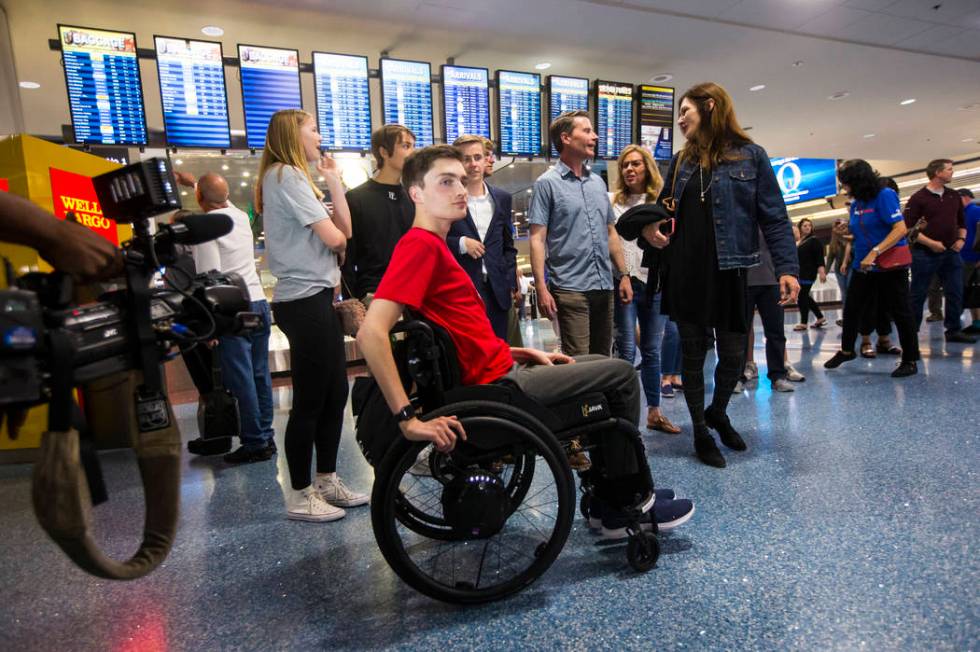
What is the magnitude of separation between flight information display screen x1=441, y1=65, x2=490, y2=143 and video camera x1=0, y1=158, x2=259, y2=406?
4.51 meters

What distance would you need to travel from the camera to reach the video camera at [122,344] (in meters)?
0.80

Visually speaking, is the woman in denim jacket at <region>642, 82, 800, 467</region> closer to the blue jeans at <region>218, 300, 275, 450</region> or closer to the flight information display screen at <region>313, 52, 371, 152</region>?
the blue jeans at <region>218, 300, 275, 450</region>

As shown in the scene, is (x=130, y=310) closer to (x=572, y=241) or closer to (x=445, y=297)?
(x=445, y=297)

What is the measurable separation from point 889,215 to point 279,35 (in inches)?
200

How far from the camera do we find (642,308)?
3.33 metres

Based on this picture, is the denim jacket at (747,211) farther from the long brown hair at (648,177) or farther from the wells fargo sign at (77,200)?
the wells fargo sign at (77,200)

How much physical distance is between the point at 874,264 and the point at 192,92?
5.25m

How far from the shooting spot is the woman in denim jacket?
2.46m

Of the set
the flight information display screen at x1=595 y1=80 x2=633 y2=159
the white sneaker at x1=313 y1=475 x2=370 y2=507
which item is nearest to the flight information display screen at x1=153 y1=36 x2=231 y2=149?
the white sneaker at x1=313 y1=475 x2=370 y2=507

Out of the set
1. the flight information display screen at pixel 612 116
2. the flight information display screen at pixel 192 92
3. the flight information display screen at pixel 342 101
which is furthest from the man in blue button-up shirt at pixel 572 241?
the flight information display screen at pixel 612 116

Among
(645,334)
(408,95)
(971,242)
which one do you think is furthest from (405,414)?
(971,242)

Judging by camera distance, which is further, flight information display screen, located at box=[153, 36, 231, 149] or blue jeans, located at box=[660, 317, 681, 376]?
flight information display screen, located at box=[153, 36, 231, 149]

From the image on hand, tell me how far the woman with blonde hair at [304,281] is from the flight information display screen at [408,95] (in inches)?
116

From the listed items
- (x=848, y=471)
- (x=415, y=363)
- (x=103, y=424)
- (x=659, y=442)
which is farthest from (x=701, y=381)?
(x=103, y=424)
